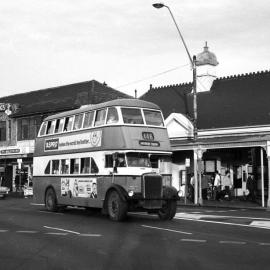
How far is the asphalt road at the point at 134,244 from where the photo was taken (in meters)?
9.77

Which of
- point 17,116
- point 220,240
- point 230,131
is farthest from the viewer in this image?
point 17,116

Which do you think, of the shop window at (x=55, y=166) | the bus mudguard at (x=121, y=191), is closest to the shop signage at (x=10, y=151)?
the shop window at (x=55, y=166)

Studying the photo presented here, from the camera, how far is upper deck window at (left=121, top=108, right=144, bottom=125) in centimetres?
1884

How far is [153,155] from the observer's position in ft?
61.5

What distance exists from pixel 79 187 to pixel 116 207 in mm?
3060

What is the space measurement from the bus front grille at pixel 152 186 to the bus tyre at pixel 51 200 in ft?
20.4

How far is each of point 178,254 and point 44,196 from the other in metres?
13.7

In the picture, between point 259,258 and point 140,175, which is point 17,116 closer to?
point 140,175

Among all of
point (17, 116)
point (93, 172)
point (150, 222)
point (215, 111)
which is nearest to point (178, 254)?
point (150, 222)

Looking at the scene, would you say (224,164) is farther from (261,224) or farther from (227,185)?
(261,224)

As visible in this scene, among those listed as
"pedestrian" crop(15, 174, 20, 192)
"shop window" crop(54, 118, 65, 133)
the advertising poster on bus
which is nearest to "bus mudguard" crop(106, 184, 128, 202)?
the advertising poster on bus

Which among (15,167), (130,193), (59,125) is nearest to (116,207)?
(130,193)

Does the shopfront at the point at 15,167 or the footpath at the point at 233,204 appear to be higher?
the shopfront at the point at 15,167

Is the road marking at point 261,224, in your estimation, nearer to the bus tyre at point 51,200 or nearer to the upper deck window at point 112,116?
the upper deck window at point 112,116
